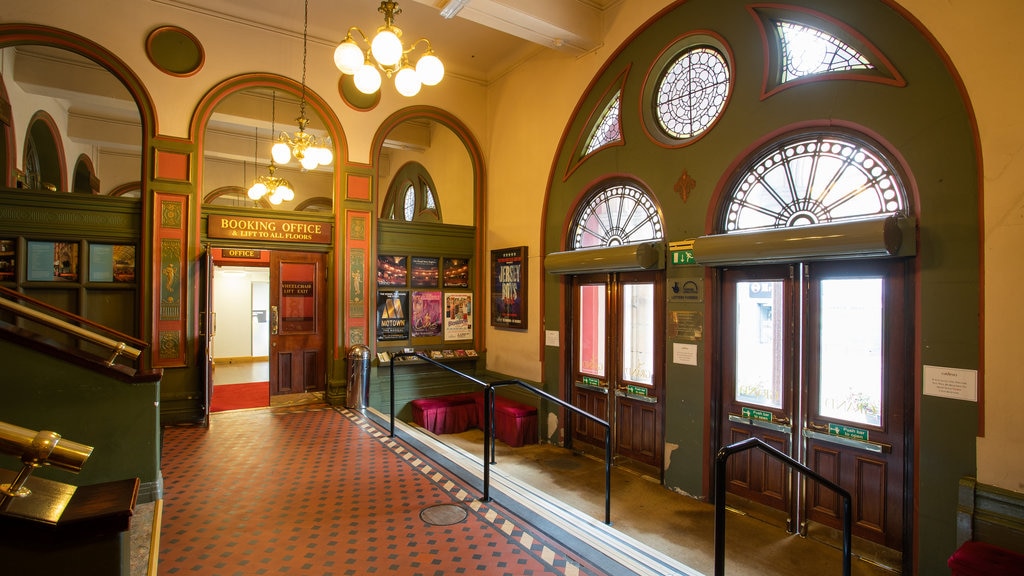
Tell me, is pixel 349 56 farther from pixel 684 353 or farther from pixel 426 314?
pixel 426 314

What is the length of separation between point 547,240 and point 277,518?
466 centimetres

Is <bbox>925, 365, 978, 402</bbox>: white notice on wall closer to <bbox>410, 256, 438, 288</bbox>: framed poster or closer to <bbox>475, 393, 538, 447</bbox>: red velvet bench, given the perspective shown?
<bbox>475, 393, 538, 447</bbox>: red velvet bench

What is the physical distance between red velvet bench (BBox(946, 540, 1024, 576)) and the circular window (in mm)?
3825

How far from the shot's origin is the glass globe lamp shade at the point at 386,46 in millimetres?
3344

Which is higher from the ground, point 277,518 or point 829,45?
point 829,45

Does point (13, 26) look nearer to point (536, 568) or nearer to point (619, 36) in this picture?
point (619, 36)

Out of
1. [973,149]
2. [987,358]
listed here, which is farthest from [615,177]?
[987,358]

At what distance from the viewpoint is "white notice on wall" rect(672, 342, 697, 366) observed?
16.8 ft

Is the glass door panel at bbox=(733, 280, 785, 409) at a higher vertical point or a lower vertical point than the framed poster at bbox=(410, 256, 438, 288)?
lower

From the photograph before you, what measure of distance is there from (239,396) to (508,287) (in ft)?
15.5

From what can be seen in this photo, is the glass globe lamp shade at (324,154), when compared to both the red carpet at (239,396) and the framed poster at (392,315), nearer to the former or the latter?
the framed poster at (392,315)

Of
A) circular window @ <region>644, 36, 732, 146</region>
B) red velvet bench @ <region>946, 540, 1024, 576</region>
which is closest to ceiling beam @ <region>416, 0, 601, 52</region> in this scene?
circular window @ <region>644, 36, 732, 146</region>

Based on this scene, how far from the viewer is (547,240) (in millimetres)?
7031

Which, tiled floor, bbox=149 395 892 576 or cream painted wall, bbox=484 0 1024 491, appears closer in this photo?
tiled floor, bbox=149 395 892 576
